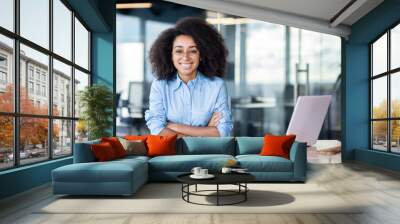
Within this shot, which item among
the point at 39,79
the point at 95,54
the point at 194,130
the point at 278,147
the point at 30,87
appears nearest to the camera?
the point at 30,87

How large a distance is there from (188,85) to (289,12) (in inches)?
106

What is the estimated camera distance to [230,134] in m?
8.84

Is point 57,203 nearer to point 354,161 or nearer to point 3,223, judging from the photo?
point 3,223

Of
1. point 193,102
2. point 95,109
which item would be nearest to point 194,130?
point 193,102

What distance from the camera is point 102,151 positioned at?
569 centimetres

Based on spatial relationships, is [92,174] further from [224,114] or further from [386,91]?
[386,91]

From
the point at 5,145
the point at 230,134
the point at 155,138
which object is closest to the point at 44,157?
the point at 5,145

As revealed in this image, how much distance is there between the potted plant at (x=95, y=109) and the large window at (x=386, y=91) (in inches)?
222

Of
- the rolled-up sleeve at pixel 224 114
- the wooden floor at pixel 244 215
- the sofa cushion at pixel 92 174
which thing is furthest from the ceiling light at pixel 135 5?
the sofa cushion at pixel 92 174

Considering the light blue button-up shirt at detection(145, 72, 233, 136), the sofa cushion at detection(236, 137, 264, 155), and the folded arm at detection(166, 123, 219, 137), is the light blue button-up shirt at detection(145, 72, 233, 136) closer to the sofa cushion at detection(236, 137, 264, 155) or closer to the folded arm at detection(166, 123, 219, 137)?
the folded arm at detection(166, 123, 219, 137)

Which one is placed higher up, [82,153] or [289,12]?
[289,12]

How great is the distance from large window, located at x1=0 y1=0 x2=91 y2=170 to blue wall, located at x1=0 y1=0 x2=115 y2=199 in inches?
6.6

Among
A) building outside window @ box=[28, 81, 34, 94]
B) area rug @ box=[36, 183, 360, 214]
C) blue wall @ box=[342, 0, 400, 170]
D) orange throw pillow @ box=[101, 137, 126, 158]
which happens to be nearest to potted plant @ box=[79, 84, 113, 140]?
orange throw pillow @ box=[101, 137, 126, 158]

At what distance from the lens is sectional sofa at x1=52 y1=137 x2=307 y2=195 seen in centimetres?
489
